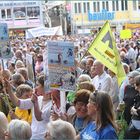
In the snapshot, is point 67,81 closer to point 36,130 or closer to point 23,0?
point 36,130

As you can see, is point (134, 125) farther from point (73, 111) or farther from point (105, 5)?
point (105, 5)

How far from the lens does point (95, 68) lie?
330 inches

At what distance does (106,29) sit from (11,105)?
2293 millimetres

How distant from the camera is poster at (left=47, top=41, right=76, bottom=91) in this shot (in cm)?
587

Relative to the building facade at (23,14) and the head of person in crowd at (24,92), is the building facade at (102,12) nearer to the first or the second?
the building facade at (23,14)

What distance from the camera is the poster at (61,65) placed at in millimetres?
5867

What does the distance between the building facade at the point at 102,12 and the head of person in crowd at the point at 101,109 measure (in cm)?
5490

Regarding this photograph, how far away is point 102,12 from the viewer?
6100 cm

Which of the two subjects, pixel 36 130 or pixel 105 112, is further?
pixel 36 130

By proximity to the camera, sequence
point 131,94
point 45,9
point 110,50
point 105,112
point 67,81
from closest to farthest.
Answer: point 105,112
point 67,81
point 131,94
point 110,50
point 45,9

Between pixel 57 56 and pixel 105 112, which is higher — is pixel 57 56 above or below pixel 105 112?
above

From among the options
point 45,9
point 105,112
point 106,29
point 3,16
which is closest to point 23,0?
point 3,16

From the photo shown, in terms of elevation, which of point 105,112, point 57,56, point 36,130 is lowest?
point 36,130

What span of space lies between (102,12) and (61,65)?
55530mm
